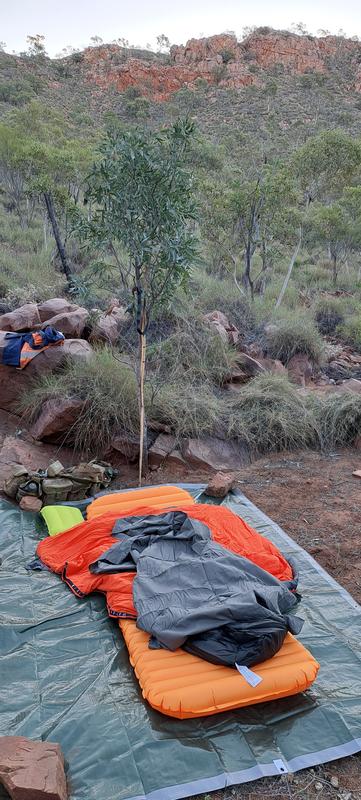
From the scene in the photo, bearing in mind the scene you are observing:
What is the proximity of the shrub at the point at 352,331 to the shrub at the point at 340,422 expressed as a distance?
12.1 ft

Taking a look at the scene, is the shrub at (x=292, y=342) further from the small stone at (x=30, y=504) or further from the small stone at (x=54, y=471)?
the small stone at (x=30, y=504)

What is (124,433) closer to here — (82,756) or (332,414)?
(332,414)

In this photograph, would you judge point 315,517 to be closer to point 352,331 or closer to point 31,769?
point 31,769

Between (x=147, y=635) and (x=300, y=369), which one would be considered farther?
(x=300, y=369)

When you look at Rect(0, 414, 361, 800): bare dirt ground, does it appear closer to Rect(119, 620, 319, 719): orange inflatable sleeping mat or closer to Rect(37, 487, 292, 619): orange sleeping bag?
Rect(119, 620, 319, 719): orange inflatable sleeping mat

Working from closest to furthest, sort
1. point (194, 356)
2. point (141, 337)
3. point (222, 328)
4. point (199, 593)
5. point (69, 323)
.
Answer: point (199, 593) < point (141, 337) < point (69, 323) < point (194, 356) < point (222, 328)

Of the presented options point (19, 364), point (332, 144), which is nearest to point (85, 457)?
point (19, 364)

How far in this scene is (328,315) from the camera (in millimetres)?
10523

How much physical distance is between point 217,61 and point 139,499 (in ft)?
131

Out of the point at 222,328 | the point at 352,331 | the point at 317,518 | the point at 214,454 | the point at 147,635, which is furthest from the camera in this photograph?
the point at 352,331

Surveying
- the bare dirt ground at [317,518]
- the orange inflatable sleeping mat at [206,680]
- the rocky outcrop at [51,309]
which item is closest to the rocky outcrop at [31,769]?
the orange inflatable sleeping mat at [206,680]

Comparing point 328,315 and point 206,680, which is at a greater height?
point 206,680

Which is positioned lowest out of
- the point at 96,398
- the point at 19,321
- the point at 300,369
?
the point at 300,369

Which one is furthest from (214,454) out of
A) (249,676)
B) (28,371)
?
(249,676)
